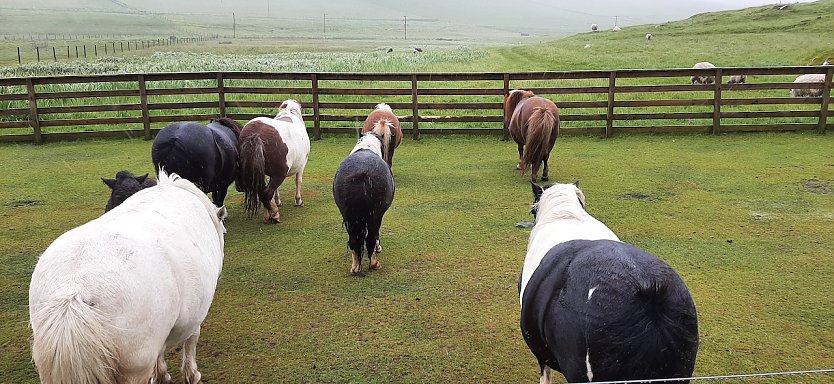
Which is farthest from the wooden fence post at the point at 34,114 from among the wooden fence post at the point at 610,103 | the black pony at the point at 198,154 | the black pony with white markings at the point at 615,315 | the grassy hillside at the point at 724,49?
the grassy hillside at the point at 724,49

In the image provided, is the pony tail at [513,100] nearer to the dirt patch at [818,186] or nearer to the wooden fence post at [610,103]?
the wooden fence post at [610,103]

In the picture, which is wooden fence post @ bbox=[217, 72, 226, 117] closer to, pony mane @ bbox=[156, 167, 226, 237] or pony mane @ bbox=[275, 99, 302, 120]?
pony mane @ bbox=[275, 99, 302, 120]

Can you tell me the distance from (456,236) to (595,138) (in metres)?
6.29

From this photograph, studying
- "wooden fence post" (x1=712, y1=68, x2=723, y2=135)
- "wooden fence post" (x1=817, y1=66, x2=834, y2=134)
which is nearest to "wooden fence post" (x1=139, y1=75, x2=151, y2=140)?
"wooden fence post" (x1=712, y1=68, x2=723, y2=135)

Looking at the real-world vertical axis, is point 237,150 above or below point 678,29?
below

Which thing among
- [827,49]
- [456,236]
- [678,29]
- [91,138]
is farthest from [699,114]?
[678,29]

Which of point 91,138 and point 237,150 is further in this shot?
point 91,138

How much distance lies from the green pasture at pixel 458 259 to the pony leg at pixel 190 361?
18 centimetres

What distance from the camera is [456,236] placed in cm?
632

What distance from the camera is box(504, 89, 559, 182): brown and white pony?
8.20m

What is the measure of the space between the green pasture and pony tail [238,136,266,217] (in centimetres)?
51

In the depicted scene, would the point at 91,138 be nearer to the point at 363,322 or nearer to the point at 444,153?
the point at 444,153

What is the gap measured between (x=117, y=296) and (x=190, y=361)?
4.39ft

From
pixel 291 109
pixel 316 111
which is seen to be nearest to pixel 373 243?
pixel 291 109
